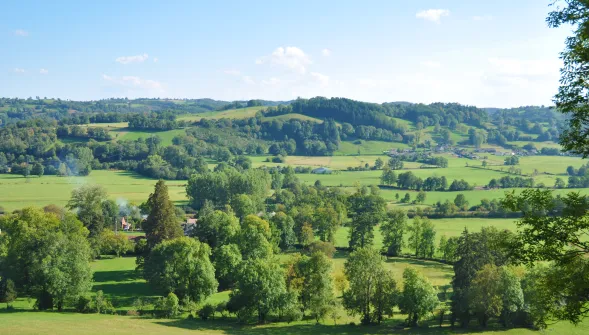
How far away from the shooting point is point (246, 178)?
88938mm

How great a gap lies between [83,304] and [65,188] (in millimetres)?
66062

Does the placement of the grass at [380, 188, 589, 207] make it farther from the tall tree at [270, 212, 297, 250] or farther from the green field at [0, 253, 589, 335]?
the green field at [0, 253, 589, 335]

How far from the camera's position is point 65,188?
318ft

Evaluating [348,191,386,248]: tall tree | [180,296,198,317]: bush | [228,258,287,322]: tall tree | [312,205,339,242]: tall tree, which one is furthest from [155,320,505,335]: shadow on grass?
[312,205,339,242]: tall tree

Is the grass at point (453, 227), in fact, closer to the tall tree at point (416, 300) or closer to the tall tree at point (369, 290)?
the tall tree at point (369, 290)

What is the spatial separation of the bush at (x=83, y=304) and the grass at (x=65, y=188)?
46.7 m

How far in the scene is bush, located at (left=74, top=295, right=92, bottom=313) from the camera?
127ft

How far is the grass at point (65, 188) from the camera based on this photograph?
274 feet

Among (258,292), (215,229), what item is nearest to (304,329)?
(258,292)

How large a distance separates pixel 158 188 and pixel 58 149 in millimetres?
91636

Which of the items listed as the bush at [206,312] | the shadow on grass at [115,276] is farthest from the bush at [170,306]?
the shadow on grass at [115,276]

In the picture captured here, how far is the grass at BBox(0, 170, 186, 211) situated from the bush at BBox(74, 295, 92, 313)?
46.7m

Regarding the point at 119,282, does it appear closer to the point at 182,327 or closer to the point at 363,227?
the point at 182,327

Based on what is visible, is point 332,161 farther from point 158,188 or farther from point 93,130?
point 158,188
